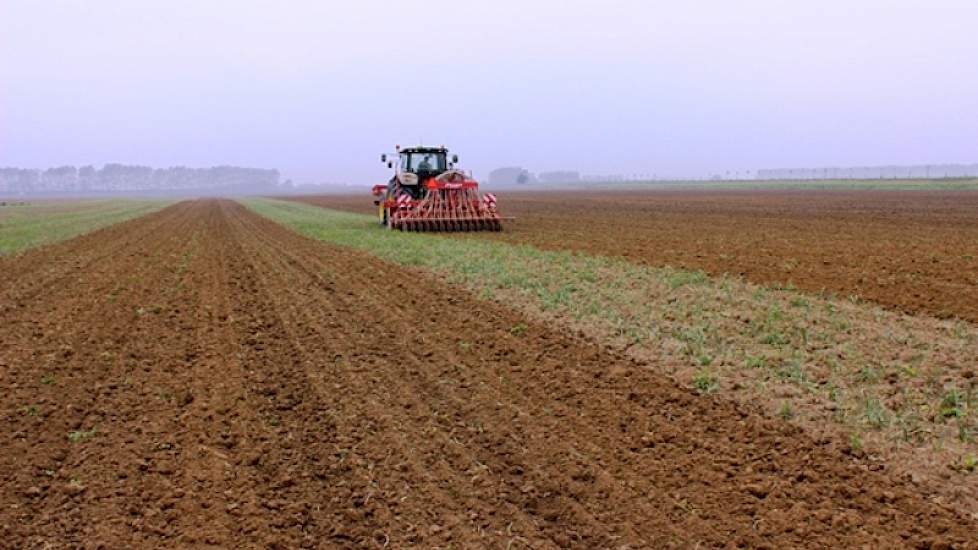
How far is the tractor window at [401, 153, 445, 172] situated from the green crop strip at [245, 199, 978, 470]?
11.9 m

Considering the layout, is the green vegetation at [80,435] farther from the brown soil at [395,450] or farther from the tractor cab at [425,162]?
the tractor cab at [425,162]

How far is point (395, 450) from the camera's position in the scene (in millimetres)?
5230

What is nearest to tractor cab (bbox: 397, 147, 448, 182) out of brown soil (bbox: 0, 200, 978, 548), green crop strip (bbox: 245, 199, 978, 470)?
green crop strip (bbox: 245, 199, 978, 470)

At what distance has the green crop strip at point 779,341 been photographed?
18.8 feet

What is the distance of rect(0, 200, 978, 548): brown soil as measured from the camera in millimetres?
4168

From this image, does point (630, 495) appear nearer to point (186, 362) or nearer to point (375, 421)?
point (375, 421)

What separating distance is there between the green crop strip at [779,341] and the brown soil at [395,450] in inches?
17.7

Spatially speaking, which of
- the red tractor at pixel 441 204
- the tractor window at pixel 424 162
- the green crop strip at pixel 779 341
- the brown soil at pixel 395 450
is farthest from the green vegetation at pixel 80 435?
the tractor window at pixel 424 162

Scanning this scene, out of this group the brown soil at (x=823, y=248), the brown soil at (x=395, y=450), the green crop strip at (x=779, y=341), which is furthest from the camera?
the brown soil at (x=823, y=248)

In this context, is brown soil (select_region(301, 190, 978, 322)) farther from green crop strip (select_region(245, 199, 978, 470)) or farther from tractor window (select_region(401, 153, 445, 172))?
tractor window (select_region(401, 153, 445, 172))

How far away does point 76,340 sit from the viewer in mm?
8562

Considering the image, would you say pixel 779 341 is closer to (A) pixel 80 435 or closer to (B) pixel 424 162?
(A) pixel 80 435

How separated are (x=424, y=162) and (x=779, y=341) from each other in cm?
1808

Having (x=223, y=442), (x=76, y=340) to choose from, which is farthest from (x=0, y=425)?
(x=76, y=340)
